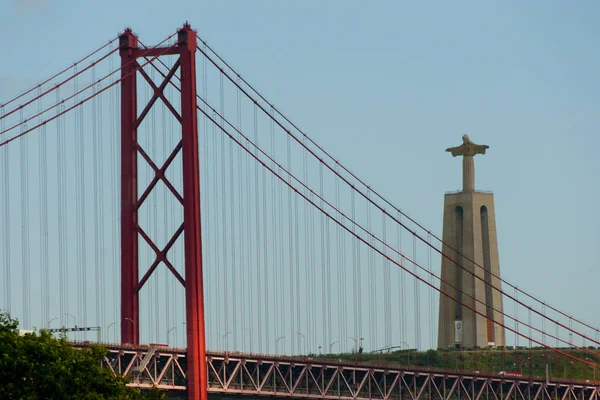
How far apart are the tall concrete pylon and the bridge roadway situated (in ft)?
97.3

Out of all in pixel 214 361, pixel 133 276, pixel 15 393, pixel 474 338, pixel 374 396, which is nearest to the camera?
pixel 15 393

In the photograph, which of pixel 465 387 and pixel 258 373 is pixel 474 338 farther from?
pixel 258 373

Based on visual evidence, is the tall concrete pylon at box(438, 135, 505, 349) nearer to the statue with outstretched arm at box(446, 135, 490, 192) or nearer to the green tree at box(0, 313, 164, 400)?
the statue with outstretched arm at box(446, 135, 490, 192)

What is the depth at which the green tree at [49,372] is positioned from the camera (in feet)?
224

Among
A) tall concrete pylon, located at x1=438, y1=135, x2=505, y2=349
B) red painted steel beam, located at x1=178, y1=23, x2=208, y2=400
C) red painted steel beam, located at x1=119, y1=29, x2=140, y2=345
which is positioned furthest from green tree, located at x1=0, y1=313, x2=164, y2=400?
tall concrete pylon, located at x1=438, y1=135, x2=505, y2=349

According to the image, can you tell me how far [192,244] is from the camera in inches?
3548

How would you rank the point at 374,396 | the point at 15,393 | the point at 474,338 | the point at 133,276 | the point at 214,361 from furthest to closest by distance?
the point at 474,338
the point at 374,396
the point at 214,361
the point at 133,276
the point at 15,393

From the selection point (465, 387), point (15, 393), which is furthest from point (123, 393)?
point (465, 387)

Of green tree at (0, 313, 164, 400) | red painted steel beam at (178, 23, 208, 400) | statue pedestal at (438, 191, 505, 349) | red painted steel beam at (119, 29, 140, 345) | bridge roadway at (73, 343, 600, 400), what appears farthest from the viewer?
statue pedestal at (438, 191, 505, 349)

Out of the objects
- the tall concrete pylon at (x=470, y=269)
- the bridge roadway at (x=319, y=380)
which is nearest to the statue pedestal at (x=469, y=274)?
the tall concrete pylon at (x=470, y=269)

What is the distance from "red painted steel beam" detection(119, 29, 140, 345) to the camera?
92.6 m

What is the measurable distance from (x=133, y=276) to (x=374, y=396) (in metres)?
32.2

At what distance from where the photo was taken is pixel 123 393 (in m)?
71.8

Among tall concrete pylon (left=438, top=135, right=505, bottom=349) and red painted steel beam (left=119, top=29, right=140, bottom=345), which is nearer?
red painted steel beam (left=119, top=29, right=140, bottom=345)
